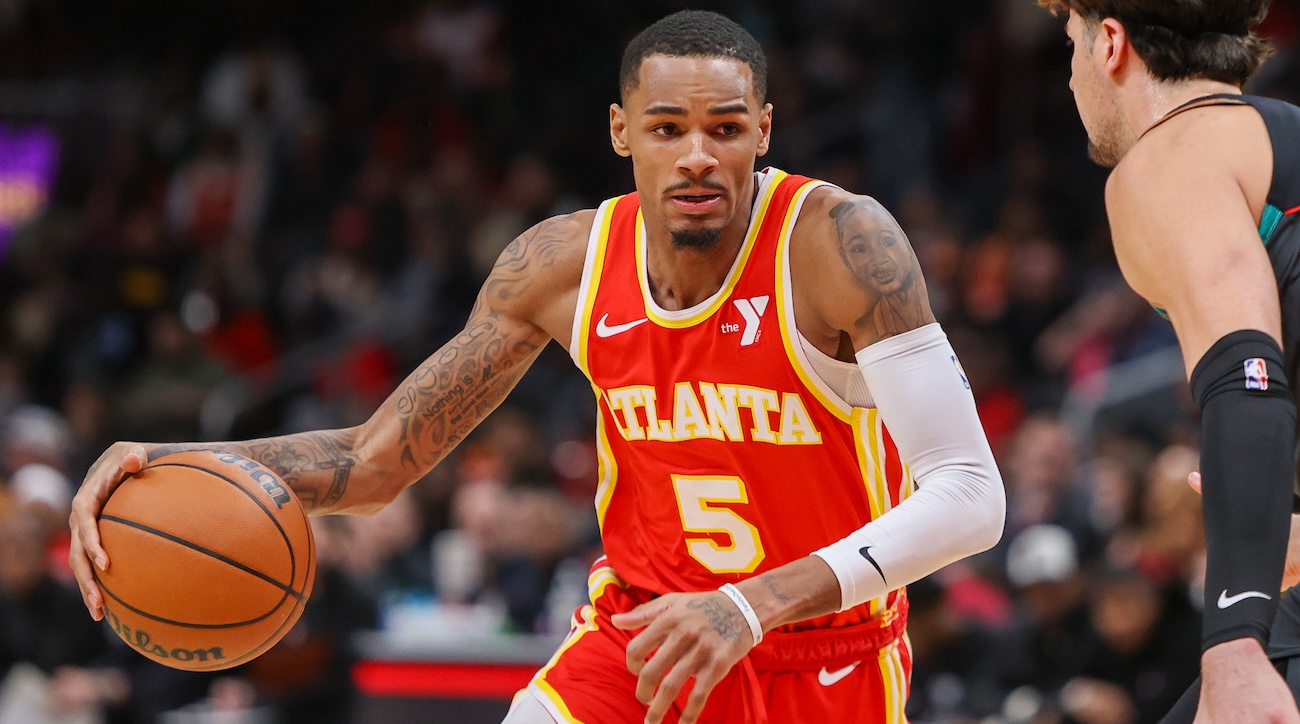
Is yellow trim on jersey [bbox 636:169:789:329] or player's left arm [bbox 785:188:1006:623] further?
yellow trim on jersey [bbox 636:169:789:329]

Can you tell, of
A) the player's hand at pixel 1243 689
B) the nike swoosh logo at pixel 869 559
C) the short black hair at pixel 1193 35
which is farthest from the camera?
the nike swoosh logo at pixel 869 559

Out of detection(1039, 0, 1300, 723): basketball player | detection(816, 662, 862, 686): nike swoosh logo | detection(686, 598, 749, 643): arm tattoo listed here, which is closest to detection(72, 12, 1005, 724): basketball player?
detection(816, 662, 862, 686): nike swoosh logo

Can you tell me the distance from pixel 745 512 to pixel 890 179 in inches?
334

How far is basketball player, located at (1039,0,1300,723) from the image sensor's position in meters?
2.26

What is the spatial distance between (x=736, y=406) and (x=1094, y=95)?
113 centimetres

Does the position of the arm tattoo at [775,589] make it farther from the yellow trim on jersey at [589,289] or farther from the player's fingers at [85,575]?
the player's fingers at [85,575]

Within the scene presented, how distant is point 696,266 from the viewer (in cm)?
374

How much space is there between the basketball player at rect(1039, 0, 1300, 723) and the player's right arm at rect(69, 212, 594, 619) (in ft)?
5.04

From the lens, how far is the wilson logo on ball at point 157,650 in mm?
3557

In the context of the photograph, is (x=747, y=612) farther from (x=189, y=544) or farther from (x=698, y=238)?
(x=189, y=544)

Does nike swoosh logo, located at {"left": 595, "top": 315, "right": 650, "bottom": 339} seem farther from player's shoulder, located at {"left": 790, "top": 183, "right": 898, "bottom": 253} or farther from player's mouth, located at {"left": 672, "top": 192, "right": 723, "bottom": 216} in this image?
player's shoulder, located at {"left": 790, "top": 183, "right": 898, "bottom": 253}

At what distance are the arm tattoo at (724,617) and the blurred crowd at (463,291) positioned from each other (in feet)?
12.2

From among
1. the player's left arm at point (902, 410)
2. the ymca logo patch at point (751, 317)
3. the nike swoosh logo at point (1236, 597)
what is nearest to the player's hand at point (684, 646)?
the player's left arm at point (902, 410)

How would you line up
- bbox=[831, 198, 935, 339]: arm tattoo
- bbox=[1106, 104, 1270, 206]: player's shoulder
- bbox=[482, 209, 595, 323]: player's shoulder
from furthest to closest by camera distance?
bbox=[482, 209, 595, 323]: player's shoulder < bbox=[831, 198, 935, 339]: arm tattoo < bbox=[1106, 104, 1270, 206]: player's shoulder
